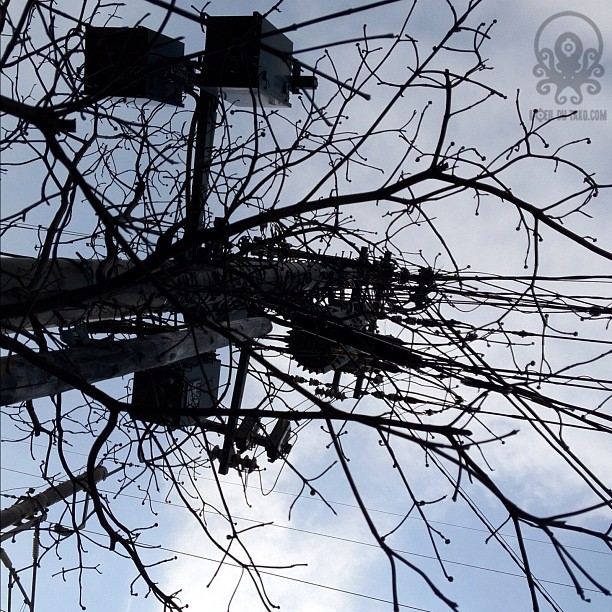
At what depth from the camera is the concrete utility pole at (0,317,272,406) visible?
6.25ft

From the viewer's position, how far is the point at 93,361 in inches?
91.0

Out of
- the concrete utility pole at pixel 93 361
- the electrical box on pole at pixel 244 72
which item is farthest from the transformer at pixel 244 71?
the concrete utility pole at pixel 93 361

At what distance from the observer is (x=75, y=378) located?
6.34 ft

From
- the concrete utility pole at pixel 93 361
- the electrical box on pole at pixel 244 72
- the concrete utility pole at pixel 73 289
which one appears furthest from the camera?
the electrical box on pole at pixel 244 72

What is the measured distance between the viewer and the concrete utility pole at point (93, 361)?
6.25ft

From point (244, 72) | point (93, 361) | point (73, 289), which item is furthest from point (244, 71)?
point (93, 361)

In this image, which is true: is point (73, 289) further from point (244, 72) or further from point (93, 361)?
point (244, 72)

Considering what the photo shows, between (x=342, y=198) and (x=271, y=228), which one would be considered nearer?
(x=342, y=198)

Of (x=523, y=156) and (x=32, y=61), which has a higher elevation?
(x=32, y=61)

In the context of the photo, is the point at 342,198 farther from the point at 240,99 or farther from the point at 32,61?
the point at 240,99

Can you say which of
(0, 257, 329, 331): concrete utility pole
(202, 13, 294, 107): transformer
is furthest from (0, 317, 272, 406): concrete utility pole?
(202, 13, 294, 107): transformer

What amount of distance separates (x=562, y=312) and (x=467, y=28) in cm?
212

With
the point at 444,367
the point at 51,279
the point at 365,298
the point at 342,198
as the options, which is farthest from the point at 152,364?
the point at 365,298

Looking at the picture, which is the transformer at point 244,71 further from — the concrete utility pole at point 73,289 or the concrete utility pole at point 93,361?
the concrete utility pole at point 93,361
